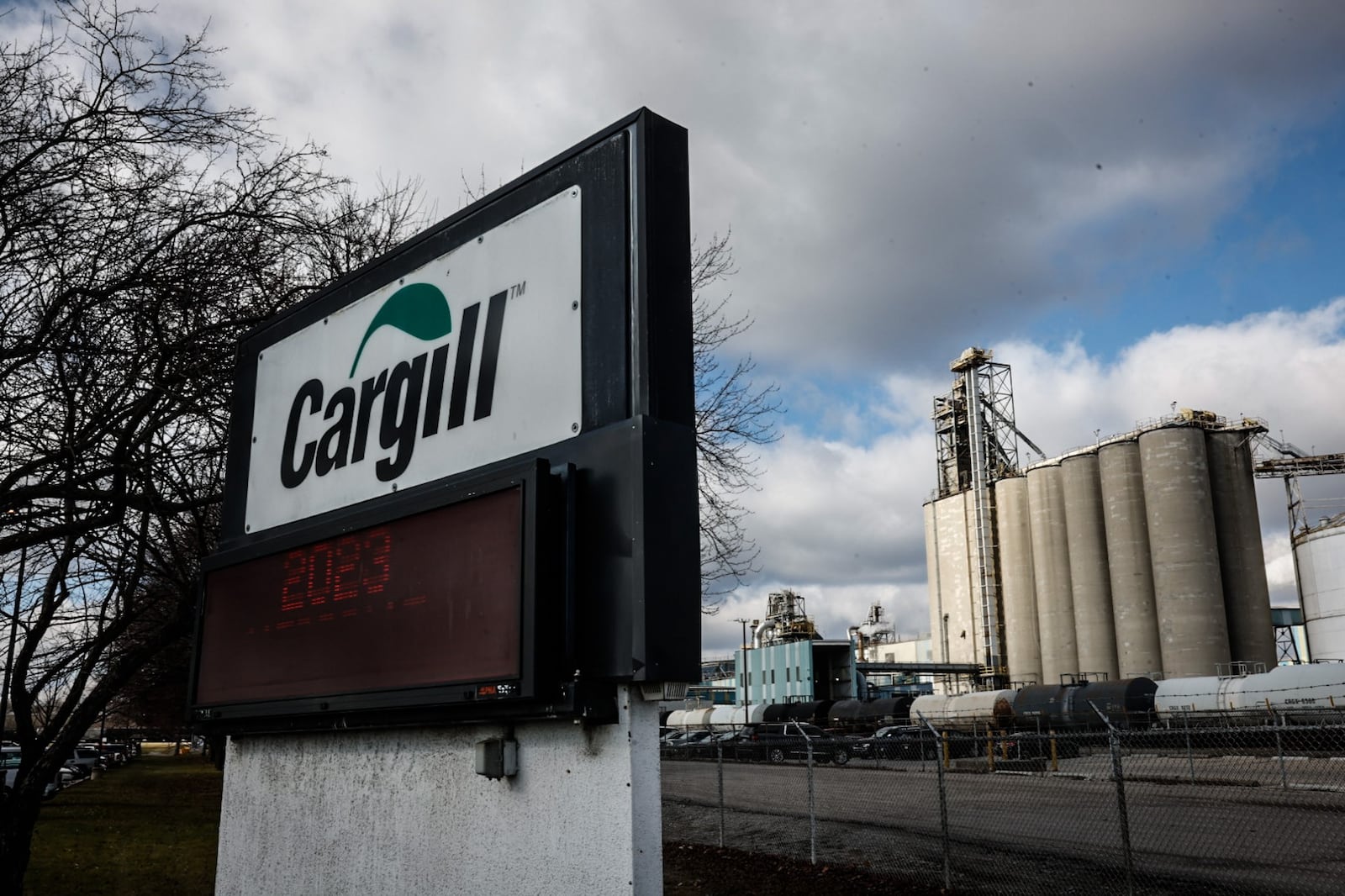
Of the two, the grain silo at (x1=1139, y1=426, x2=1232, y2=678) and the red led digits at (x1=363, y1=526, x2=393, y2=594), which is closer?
the red led digits at (x1=363, y1=526, x2=393, y2=594)

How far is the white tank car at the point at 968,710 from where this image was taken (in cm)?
3862

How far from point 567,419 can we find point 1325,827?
14164mm

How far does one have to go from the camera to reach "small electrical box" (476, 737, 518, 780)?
374 cm

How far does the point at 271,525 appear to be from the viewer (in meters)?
5.63

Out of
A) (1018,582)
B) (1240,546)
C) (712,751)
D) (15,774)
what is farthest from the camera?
(1018,582)

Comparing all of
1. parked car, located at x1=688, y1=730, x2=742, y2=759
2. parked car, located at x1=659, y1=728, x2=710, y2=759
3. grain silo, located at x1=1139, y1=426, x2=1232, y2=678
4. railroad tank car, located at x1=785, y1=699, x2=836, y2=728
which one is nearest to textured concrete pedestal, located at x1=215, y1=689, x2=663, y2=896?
parked car, located at x1=688, y1=730, x2=742, y2=759

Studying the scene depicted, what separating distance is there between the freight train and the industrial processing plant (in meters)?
12.2

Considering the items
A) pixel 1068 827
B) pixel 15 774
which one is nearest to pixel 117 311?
pixel 1068 827

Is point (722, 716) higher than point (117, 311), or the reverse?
point (117, 311)

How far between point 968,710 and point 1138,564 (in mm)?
16922

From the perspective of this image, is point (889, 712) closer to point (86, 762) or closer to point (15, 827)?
point (86, 762)

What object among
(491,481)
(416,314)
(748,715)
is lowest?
(748,715)

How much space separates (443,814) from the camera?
4078 millimetres

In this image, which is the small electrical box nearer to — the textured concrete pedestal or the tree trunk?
the textured concrete pedestal
